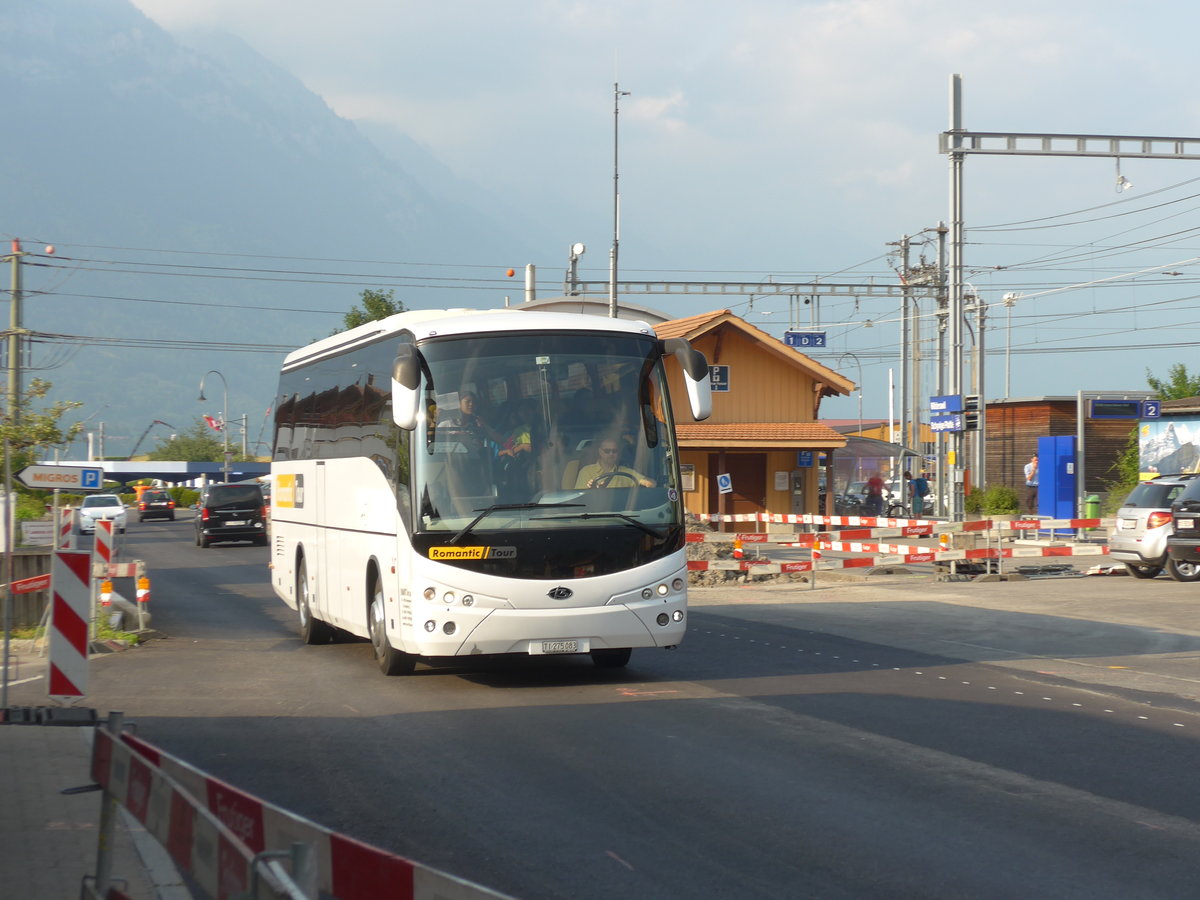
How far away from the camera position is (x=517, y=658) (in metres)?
14.4

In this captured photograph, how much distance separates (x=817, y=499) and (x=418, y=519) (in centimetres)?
3357

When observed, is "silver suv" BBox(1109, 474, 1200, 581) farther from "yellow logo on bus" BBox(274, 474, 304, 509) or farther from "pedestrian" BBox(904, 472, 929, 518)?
"pedestrian" BBox(904, 472, 929, 518)

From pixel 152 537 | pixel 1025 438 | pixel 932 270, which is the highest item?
pixel 932 270

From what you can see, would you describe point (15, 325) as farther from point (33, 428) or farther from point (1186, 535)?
point (1186, 535)

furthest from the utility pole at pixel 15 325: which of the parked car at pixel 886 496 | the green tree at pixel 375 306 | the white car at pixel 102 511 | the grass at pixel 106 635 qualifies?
the parked car at pixel 886 496

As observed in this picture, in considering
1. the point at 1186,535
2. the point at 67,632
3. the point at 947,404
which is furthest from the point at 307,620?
the point at 947,404

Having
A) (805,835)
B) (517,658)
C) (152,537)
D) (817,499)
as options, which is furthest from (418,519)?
(152,537)

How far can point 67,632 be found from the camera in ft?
29.1

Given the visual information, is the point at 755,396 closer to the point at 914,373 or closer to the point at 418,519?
the point at 914,373

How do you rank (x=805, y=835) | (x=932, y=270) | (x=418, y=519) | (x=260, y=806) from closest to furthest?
(x=260, y=806), (x=805, y=835), (x=418, y=519), (x=932, y=270)

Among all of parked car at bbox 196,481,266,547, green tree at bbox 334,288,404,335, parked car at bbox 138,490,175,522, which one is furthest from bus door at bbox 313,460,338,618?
parked car at bbox 138,490,175,522

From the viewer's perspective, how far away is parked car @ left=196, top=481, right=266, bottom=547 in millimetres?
40875

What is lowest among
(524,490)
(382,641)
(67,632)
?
(382,641)

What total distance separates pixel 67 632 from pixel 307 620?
7350 millimetres
